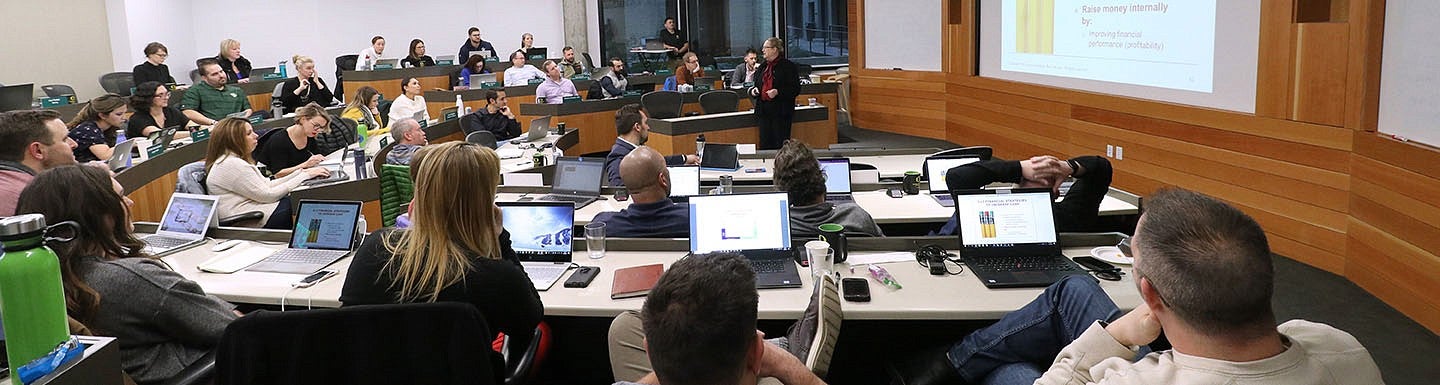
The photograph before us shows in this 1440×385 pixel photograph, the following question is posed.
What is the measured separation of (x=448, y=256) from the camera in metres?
2.64

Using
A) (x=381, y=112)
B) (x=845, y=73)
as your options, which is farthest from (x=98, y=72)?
(x=845, y=73)

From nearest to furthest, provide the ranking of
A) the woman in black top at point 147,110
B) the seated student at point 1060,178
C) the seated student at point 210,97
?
the seated student at point 1060,178 < the woman in black top at point 147,110 < the seated student at point 210,97

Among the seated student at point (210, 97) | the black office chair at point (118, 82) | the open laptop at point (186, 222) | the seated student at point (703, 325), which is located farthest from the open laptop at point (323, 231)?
the black office chair at point (118, 82)

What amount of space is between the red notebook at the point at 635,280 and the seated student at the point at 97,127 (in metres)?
4.35

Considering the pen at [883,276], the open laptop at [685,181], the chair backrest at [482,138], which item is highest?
the chair backrest at [482,138]

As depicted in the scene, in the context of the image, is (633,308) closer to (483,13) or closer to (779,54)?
(779,54)

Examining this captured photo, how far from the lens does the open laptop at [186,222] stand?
4191 millimetres

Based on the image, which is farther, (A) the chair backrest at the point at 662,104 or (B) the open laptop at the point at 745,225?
(A) the chair backrest at the point at 662,104

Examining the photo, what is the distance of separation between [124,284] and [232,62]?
9994mm

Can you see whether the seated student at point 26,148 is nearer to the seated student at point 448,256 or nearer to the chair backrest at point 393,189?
the chair backrest at point 393,189

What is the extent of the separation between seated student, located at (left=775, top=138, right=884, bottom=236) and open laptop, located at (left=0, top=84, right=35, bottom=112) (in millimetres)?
7370

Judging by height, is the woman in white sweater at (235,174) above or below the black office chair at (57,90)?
below

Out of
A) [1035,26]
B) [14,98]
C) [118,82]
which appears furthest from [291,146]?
[1035,26]

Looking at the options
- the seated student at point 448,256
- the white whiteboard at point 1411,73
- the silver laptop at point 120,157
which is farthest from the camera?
the silver laptop at point 120,157
